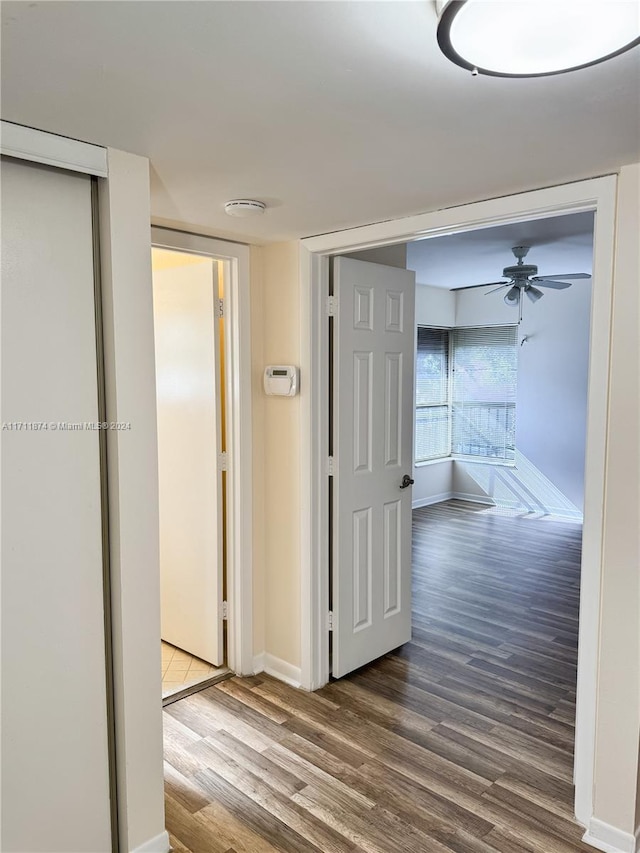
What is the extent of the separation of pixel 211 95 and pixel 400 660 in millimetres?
3033

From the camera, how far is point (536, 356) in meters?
6.69

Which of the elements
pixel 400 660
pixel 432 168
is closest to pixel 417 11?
pixel 432 168

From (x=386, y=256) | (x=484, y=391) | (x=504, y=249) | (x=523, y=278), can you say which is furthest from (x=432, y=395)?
(x=386, y=256)

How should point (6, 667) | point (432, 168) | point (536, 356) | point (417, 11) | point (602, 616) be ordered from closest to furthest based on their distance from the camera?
point (417, 11) → point (6, 667) → point (432, 168) → point (602, 616) → point (536, 356)

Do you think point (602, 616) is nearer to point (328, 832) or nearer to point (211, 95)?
point (328, 832)

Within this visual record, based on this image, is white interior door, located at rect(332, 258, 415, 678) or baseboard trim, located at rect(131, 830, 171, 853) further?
white interior door, located at rect(332, 258, 415, 678)

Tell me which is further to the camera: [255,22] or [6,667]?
[6,667]

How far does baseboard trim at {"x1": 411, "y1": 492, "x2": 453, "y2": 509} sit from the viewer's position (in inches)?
280

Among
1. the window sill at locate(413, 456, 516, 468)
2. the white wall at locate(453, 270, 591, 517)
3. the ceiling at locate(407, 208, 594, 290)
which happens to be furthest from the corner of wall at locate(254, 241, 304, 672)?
the white wall at locate(453, 270, 591, 517)

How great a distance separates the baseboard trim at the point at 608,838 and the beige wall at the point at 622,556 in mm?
18

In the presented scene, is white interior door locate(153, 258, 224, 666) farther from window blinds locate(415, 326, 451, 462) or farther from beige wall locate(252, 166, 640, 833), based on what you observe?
window blinds locate(415, 326, 451, 462)

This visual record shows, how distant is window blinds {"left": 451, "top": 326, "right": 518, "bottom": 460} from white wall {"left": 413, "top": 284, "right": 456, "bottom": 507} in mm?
271

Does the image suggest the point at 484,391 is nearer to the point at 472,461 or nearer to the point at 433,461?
the point at 472,461

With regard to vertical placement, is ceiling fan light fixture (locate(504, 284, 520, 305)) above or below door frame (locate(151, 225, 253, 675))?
above
